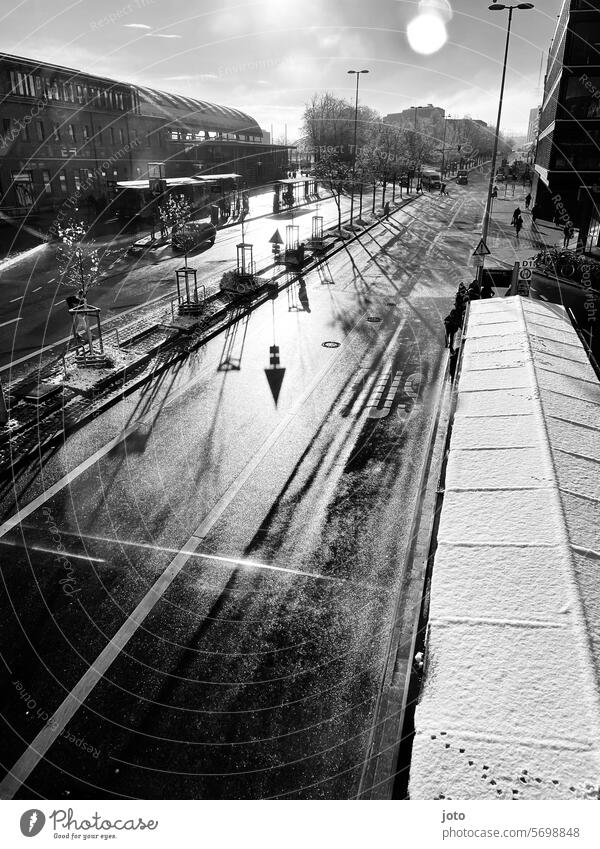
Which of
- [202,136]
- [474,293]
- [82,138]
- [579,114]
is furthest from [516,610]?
[202,136]

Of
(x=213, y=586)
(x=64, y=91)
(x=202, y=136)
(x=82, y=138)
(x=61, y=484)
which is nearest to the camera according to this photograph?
(x=213, y=586)

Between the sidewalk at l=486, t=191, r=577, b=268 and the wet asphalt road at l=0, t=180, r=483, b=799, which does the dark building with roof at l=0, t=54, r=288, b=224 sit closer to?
the sidewalk at l=486, t=191, r=577, b=268

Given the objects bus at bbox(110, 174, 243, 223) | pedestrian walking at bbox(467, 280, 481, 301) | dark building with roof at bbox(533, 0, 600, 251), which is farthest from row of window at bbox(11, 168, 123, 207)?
pedestrian walking at bbox(467, 280, 481, 301)

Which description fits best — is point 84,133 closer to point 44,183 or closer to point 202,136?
point 44,183

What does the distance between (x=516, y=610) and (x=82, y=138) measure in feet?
214

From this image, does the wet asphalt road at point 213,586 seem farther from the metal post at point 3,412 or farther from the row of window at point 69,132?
the row of window at point 69,132

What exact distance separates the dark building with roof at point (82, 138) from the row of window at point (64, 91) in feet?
0.26

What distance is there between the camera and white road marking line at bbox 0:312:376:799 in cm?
717

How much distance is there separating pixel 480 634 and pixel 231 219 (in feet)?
188

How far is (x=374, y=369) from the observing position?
19797 millimetres

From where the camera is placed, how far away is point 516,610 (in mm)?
5898

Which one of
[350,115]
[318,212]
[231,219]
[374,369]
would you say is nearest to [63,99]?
[231,219]

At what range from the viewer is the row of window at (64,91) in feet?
166

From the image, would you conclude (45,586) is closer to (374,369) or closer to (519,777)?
(519,777)
